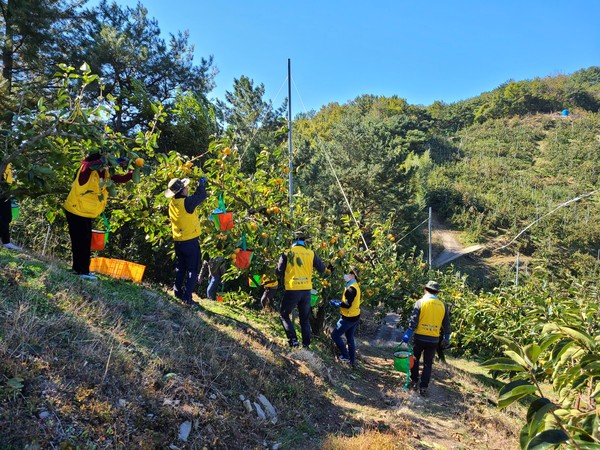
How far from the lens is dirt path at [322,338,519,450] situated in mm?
4070

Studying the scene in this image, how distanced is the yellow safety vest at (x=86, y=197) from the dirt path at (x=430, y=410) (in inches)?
138

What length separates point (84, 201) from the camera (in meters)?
4.24

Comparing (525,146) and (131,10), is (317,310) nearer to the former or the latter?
(131,10)

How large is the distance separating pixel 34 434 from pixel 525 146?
57945 millimetres

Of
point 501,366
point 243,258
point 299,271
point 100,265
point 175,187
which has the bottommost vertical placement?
point 100,265

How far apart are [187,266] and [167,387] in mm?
2297

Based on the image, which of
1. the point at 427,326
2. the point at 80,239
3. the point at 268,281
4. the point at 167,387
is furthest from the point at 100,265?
the point at 427,326

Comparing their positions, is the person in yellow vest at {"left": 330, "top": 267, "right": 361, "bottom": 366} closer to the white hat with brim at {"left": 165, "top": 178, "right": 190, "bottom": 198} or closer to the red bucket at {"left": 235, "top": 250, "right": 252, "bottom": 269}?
the red bucket at {"left": 235, "top": 250, "right": 252, "bottom": 269}

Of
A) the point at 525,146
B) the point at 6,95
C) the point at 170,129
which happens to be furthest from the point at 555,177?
the point at 6,95

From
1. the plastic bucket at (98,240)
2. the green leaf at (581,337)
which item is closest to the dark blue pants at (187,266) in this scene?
the plastic bucket at (98,240)

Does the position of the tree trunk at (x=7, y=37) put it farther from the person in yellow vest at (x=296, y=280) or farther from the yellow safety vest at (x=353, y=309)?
the yellow safety vest at (x=353, y=309)

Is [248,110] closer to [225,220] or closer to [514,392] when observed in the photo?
[225,220]

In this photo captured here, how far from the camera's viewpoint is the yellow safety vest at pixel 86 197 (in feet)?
13.9

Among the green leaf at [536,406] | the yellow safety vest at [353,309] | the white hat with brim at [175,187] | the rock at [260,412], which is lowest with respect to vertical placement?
the rock at [260,412]
